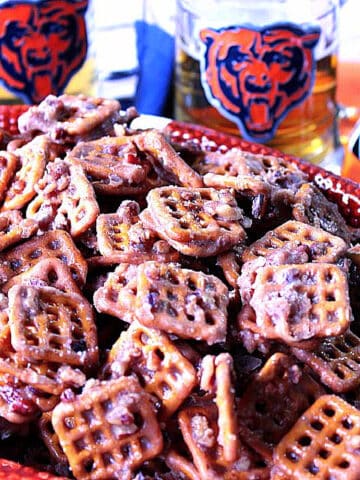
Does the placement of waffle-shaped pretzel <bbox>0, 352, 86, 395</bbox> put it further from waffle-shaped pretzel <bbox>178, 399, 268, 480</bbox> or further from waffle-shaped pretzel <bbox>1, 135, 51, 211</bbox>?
waffle-shaped pretzel <bbox>1, 135, 51, 211</bbox>

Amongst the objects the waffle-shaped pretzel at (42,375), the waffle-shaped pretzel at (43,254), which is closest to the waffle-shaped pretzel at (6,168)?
the waffle-shaped pretzel at (43,254)

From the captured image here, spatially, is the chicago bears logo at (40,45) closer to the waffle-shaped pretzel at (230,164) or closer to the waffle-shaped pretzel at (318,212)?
the waffle-shaped pretzel at (230,164)

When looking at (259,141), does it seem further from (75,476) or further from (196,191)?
(75,476)

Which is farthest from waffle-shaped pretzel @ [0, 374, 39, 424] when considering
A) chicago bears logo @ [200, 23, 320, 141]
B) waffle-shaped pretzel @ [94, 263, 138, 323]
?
chicago bears logo @ [200, 23, 320, 141]

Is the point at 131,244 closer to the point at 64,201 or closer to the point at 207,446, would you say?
the point at 64,201

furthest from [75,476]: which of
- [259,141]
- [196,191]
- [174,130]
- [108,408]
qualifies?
[259,141]

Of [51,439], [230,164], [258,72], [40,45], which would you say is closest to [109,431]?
[51,439]

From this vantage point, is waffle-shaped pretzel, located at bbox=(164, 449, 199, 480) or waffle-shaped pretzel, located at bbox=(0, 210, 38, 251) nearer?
waffle-shaped pretzel, located at bbox=(164, 449, 199, 480)
